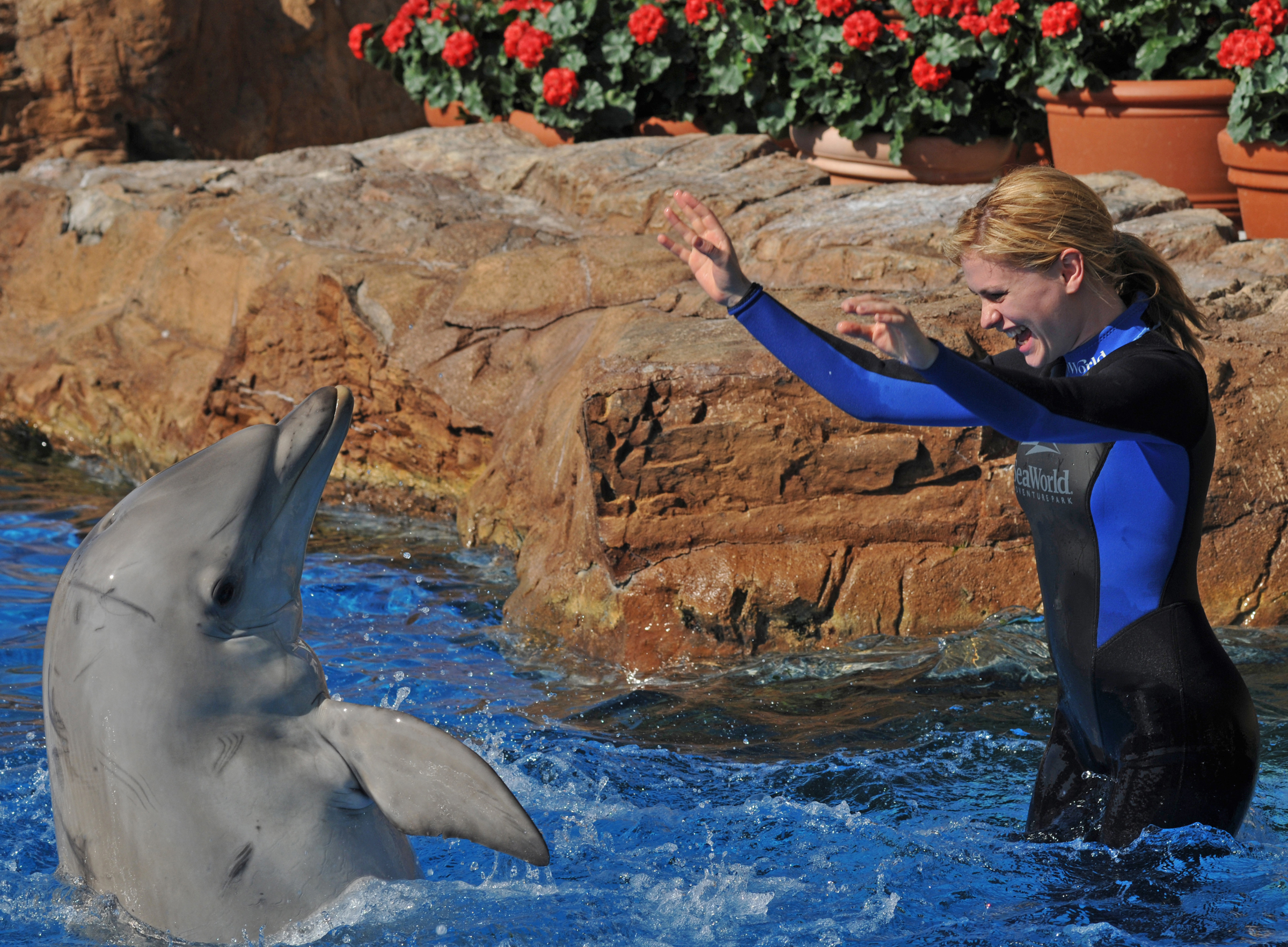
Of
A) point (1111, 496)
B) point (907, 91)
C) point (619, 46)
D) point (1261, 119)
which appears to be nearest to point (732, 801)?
point (1111, 496)

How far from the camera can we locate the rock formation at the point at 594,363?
13.5ft

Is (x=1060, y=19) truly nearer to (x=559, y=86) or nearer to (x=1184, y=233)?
(x=1184, y=233)

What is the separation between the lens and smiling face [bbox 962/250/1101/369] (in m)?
2.36

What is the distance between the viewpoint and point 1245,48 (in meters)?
5.72

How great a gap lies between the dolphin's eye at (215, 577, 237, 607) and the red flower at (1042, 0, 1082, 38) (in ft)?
17.6

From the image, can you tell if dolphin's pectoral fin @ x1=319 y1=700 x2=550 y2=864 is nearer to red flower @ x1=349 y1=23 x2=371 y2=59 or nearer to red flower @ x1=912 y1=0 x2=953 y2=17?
red flower @ x1=912 y1=0 x2=953 y2=17

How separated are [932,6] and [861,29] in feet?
1.25

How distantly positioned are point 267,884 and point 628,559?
2035mm

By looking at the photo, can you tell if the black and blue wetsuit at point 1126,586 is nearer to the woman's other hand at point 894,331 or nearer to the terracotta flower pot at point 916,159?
the woman's other hand at point 894,331

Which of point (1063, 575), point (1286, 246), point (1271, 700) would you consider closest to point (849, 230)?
point (1286, 246)

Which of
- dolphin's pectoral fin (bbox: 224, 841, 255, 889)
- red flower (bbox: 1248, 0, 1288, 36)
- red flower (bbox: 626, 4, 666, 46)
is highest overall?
red flower (bbox: 1248, 0, 1288, 36)

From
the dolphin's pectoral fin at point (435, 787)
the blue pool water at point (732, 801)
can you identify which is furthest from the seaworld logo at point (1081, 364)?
the dolphin's pectoral fin at point (435, 787)

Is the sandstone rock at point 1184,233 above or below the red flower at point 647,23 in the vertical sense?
below

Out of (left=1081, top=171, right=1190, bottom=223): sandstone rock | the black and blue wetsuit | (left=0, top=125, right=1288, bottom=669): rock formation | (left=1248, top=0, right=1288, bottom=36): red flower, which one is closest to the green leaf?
(left=0, top=125, right=1288, bottom=669): rock formation
